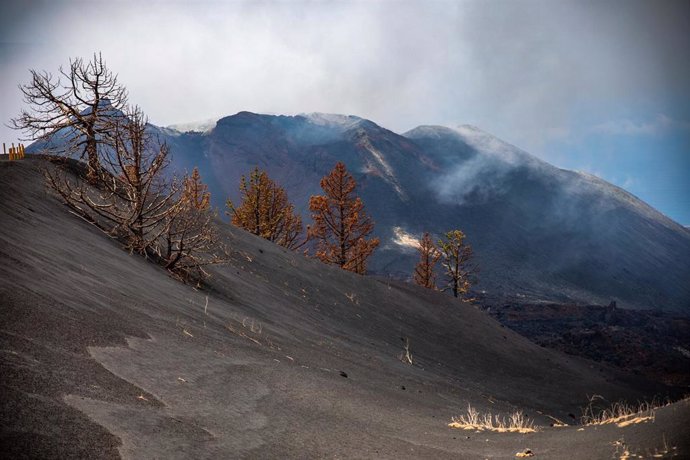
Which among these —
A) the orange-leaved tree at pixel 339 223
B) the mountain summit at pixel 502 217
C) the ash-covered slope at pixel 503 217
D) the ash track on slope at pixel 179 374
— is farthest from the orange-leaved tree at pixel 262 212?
the ash-covered slope at pixel 503 217

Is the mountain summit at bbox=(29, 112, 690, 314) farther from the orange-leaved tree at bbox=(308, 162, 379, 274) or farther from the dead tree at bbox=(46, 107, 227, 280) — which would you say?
the dead tree at bbox=(46, 107, 227, 280)

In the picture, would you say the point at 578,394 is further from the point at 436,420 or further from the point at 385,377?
the point at 436,420

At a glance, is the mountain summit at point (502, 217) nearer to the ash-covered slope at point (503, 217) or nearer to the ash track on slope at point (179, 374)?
the ash-covered slope at point (503, 217)

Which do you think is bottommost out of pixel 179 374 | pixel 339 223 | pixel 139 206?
pixel 179 374

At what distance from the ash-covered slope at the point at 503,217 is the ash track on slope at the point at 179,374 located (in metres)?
107

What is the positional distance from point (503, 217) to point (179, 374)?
168641 millimetres

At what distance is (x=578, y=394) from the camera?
72.2 ft

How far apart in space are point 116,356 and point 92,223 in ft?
31.2

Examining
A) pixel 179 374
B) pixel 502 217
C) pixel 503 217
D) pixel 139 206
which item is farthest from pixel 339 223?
pixel 503 217

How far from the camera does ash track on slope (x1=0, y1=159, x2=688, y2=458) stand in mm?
4164

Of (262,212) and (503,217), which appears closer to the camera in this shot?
(262,212)

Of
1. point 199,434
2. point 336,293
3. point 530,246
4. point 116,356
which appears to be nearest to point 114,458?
point 199,434

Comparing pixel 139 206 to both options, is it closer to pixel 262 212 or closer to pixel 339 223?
pixel 262 212

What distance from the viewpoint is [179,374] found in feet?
19.7
